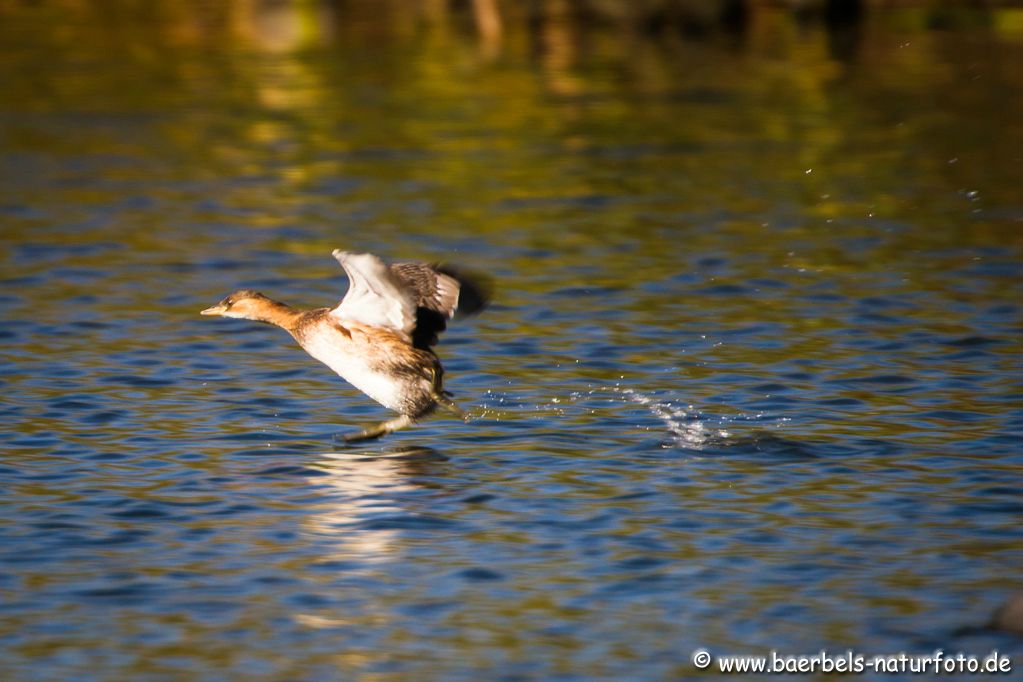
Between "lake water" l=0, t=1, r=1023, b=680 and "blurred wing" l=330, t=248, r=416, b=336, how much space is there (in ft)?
2.57

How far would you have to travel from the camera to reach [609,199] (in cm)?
1938

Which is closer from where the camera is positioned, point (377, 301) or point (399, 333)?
point (377, 301)

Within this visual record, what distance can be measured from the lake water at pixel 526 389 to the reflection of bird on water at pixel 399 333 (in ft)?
1.25

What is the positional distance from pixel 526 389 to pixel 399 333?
5.41 feet

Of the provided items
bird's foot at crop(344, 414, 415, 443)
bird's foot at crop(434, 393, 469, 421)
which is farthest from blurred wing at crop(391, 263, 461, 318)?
bird's foot at crop(344, 414, 415, 443)

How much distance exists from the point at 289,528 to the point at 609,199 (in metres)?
10.4

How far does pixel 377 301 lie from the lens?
10633mm

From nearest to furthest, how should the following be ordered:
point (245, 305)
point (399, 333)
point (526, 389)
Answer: point (399, 333), point (245, 305), point (526, 389)

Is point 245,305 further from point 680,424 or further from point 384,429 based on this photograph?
point 680,424

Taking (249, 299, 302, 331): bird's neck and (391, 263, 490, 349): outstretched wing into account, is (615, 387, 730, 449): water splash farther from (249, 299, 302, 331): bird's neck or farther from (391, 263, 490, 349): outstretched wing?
(249, 299, 302, 331): bird's neck

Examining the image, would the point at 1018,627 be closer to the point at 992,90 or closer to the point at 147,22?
the point at 992,90

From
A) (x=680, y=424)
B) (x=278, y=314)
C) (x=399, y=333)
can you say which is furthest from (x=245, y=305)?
(x=680, y=424)

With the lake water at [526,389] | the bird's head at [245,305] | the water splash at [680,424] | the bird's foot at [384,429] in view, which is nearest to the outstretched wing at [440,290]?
the bird's foot at [384,429]

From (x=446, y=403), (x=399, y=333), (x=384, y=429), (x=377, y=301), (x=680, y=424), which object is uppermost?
(x=377, y=301)
